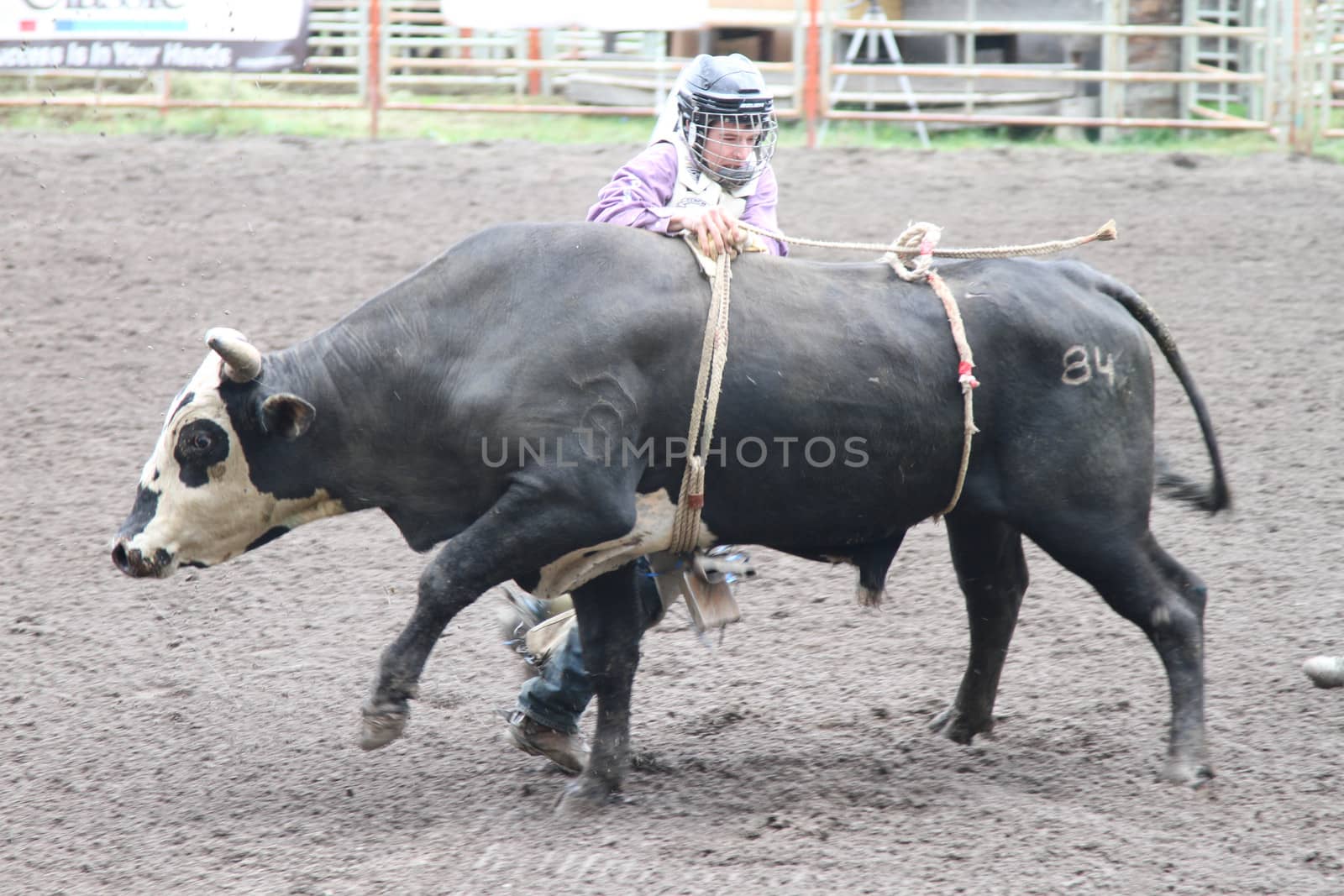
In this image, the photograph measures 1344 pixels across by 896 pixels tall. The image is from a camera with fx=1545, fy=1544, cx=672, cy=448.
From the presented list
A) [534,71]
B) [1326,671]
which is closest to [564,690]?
[1326,671]

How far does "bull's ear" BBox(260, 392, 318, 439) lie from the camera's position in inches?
150

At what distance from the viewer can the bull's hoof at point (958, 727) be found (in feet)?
14.6

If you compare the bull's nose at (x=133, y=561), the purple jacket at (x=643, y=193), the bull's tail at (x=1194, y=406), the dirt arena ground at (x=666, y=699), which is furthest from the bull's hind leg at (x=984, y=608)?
the bull's nose at (x=133, y=561)

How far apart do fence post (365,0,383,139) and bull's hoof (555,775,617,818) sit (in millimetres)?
9329

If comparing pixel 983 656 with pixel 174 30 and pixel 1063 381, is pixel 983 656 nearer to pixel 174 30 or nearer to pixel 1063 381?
pixel 1063 381

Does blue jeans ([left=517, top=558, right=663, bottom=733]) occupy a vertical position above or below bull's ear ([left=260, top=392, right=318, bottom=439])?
below

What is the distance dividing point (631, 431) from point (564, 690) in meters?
0.88

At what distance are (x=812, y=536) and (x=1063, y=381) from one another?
76 centimetres

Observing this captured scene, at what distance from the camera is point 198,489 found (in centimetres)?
391

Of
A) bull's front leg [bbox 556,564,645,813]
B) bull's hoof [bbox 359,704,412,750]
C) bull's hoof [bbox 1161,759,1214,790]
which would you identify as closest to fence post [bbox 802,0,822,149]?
bull's front leg [bbox 556,564,645,813]

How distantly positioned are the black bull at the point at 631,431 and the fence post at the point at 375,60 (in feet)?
29.2

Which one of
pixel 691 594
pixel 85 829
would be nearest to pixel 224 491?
pixel 85 829

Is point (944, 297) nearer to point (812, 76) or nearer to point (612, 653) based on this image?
point (612, 653)

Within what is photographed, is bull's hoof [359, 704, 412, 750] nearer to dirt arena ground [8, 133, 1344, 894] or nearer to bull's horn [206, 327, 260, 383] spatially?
dirt arena ground [8, 133, 1344, 894]
